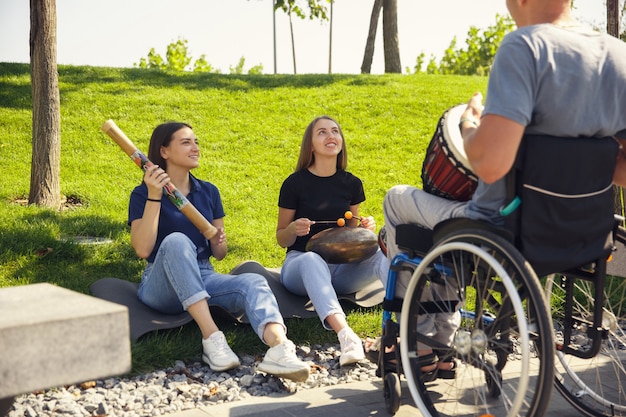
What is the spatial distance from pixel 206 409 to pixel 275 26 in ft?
135

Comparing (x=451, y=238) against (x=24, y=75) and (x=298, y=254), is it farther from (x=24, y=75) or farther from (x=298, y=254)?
(x=24, y=75)

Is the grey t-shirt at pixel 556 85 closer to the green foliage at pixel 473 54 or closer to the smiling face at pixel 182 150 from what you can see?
the smiling face at pixel 182 150

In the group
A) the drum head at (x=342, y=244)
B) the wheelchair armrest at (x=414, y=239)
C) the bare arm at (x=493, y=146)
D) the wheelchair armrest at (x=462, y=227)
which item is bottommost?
the drum head at (x=342, y=244)

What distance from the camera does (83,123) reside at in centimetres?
985

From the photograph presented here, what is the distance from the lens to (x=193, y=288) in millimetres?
3975

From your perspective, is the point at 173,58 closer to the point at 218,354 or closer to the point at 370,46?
the point at 370,46

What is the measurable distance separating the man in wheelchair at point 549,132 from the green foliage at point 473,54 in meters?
30.0

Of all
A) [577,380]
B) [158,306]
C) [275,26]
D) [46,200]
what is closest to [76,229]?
[46,200]

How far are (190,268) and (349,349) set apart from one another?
0.89 metres

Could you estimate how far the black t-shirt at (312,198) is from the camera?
16.0ft

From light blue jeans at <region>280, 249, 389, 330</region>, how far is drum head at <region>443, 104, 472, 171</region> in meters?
1.39

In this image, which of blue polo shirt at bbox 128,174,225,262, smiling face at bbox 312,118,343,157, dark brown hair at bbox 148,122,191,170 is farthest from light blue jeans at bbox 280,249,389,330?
dark brown hair at bbox 148,122,191,170

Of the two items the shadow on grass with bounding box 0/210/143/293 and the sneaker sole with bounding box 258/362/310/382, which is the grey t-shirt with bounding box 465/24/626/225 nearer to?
the sneaker sole with bounding box 258/362/310/382

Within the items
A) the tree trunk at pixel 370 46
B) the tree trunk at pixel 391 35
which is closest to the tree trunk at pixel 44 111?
the tree trunk at pixel 391 35
